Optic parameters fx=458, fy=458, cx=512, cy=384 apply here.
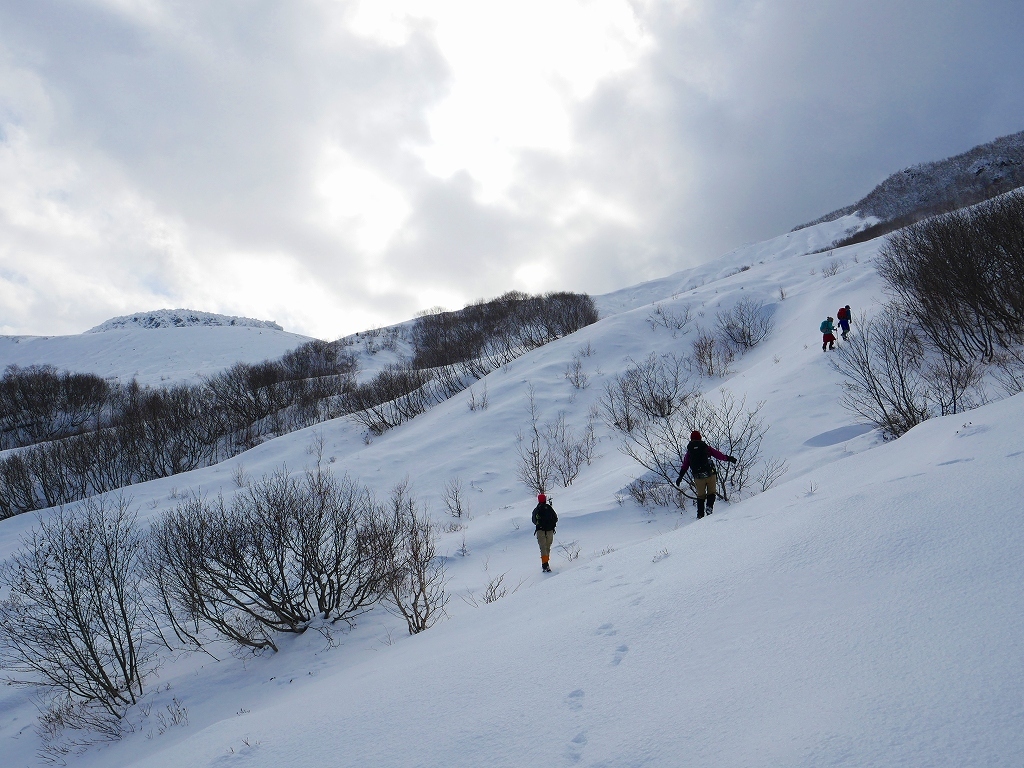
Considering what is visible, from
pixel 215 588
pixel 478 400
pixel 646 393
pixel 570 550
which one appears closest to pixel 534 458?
pixel 646 393

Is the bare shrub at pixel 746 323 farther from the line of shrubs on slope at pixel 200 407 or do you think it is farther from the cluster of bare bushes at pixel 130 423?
the cluster of bare bushes at pixel 130 423

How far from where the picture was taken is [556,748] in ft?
9.13

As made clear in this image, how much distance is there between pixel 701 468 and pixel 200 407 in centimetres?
3948

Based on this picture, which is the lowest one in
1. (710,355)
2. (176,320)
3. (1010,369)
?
(1010,369)

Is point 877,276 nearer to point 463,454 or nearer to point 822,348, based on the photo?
point 822,348

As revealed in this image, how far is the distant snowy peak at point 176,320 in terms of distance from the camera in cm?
8738

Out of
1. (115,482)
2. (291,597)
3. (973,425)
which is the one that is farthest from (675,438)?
(115,482)

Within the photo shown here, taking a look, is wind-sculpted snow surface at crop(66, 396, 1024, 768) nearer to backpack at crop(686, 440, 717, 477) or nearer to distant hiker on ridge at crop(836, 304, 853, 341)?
backpack at crop(686, 440, 717, 477)

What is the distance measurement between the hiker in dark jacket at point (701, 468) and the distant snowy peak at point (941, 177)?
238ft

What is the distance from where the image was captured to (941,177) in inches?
2842

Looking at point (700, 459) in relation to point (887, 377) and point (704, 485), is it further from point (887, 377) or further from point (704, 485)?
point (887, 377)

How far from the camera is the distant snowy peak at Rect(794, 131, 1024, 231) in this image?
61.8 meters

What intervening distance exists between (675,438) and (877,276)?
18569mm

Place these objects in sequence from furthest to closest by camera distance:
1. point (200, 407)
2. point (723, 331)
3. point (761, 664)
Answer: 1. point (200, 407)
2. point (723, 331)
3. point (761, 664)
